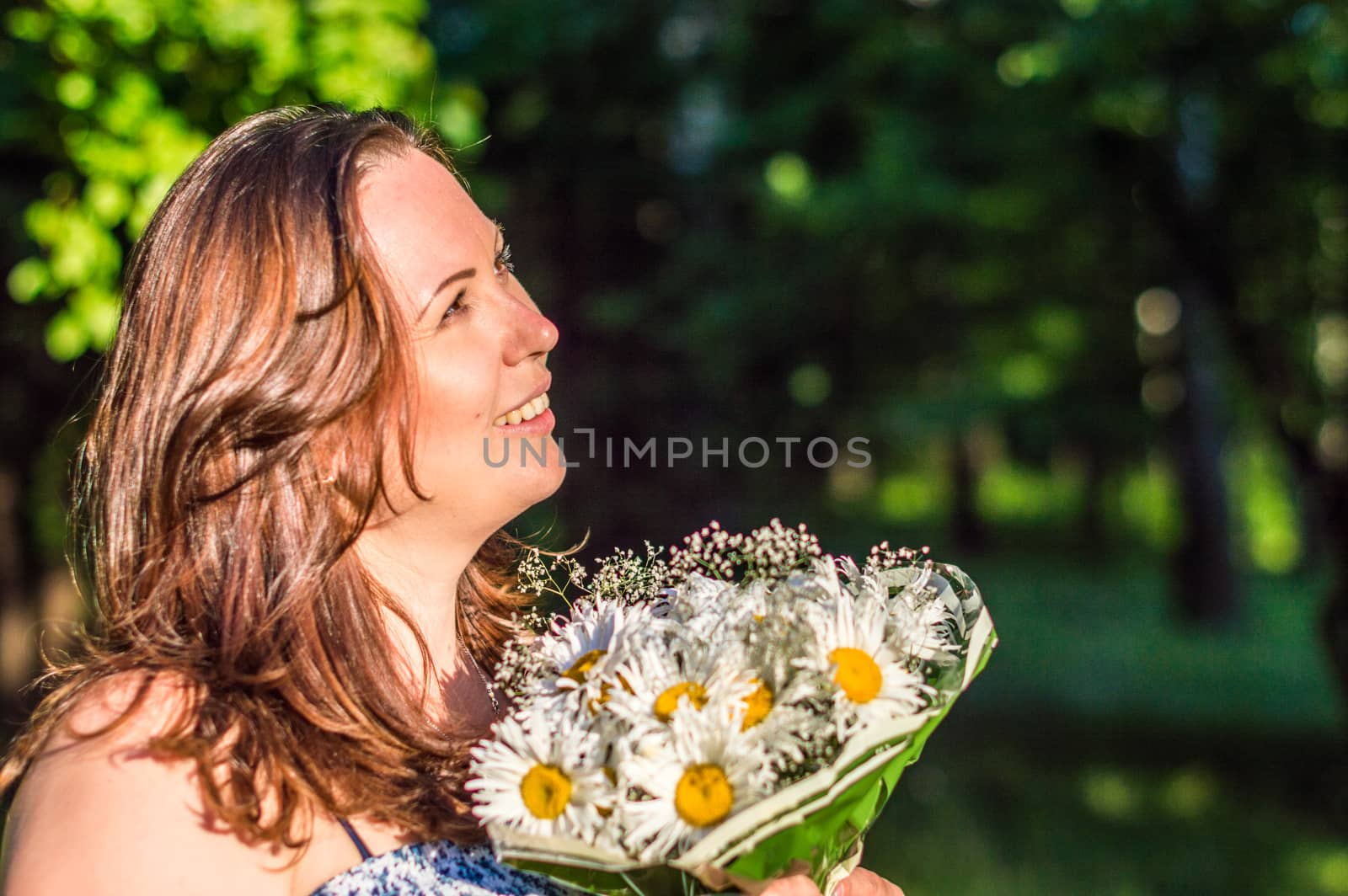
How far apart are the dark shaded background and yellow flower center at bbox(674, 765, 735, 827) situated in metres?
3.35

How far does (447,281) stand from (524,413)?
0.26 m

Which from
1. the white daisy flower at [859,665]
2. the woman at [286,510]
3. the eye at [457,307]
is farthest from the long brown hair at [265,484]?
the white daisy flower at [859,665]

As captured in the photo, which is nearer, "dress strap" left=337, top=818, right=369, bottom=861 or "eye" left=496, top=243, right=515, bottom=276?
"dress strap" left=337, top=818, right=369, bottom=861

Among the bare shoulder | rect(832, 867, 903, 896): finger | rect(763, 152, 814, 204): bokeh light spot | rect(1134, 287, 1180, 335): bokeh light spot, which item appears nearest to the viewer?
the bare shoulder

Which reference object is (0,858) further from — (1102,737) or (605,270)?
(1102,737)

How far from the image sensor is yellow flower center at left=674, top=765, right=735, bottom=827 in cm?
141

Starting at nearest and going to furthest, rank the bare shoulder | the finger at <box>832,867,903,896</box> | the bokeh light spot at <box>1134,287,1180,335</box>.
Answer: the bare shoulder → the finger at <box>832,867,903,896</box> → the bokeh light spot at <box>1134,287,1180,335</box>

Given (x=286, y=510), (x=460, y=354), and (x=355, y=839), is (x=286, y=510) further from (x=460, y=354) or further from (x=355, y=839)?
(x=355, y=839)

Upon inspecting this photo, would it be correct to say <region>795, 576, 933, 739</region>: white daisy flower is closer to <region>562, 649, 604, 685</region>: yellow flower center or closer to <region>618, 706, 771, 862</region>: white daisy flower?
<region>618, 706, 771, 862</region>: white daisy flower

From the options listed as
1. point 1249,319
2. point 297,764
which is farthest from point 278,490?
point 1249,319

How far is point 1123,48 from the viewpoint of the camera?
5.46 m

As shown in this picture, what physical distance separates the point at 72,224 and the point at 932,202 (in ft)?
12.8

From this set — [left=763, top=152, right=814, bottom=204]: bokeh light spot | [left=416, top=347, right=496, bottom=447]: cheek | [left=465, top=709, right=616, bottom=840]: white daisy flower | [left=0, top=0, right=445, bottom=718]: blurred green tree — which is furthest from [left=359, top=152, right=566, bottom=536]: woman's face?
[left=763, top=152, right=814, bottom=204]: bokeh light spot

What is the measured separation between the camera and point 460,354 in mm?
1807
